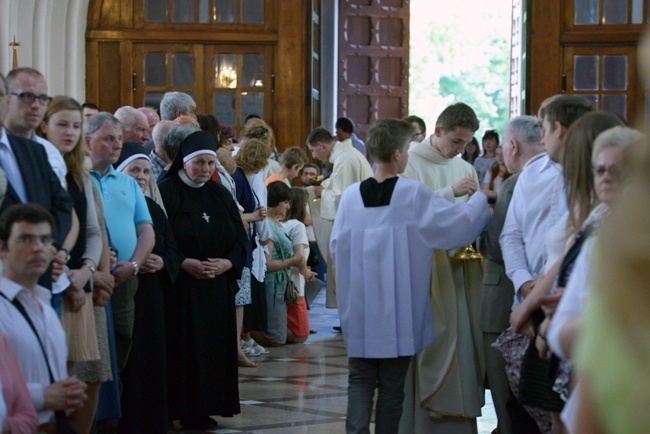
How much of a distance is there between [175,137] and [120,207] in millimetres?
986

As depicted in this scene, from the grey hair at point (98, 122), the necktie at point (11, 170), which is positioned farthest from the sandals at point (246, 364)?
the necktie at point (11, 170)

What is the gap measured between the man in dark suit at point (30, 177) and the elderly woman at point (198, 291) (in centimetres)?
161

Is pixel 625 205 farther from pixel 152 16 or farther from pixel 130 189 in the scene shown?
pixel 152 16

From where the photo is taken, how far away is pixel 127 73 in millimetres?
13844

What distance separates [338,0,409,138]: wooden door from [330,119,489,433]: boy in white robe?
11.6 meters

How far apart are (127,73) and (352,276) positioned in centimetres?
922

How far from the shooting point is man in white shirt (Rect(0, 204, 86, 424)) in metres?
3.93

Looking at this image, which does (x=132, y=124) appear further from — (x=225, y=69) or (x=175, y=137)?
(x=225, y=69)

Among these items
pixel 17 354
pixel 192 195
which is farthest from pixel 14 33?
pixel 17 354

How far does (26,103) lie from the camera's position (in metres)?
4.67

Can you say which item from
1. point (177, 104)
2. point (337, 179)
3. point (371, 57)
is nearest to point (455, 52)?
point (371, 57)

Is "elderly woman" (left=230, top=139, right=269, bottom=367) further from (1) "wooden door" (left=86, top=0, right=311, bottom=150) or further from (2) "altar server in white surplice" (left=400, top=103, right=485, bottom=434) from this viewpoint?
(1) "wooden door" (left=86, top=0, right=311, bottom=150)

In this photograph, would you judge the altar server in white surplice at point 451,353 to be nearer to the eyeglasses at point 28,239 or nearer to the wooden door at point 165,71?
the eyeglasses at point 28,239

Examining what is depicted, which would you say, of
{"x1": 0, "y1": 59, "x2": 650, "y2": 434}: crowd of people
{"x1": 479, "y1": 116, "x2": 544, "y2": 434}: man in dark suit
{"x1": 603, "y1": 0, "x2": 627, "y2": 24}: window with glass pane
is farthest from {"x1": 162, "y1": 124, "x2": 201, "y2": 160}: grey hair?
{"x1": 603, "y1": 0, "x2": 627, "y2": 24}: window with glass pane
